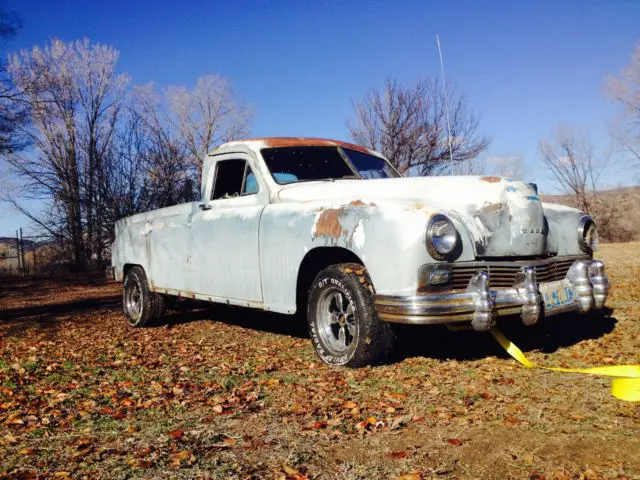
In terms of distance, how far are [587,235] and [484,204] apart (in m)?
1.42

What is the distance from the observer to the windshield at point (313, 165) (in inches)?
204

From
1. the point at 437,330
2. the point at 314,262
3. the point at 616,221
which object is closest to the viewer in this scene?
the point at 314,262

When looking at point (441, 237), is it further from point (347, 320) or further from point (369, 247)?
point (347, 320)

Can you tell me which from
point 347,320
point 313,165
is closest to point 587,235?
point 347,320

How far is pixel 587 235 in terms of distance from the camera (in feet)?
15.7

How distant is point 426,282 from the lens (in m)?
3.53

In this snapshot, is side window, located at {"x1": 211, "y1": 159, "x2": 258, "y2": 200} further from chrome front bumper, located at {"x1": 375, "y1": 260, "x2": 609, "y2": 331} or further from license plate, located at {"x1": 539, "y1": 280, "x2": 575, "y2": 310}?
license plate, located at {"x1": 539, "y1": 280, "x2": 575, "y2": 310}

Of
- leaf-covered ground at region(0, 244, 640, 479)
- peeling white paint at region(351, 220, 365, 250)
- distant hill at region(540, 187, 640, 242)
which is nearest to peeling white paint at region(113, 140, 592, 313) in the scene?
peeling white paint at region(351, 220, 365, 250)

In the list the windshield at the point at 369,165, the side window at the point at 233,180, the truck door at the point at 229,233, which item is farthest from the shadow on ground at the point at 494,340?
the side window at the point at 233,180

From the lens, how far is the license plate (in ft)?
13.0

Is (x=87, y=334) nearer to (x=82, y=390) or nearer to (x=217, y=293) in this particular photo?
(x=217, y=293)

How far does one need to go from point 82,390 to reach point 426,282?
2672 millimetres

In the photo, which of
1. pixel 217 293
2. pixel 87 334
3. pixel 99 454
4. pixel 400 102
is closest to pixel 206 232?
pixel 217 293

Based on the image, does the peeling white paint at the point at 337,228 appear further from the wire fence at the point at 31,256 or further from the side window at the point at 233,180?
the wire fence at the point at 31,256
